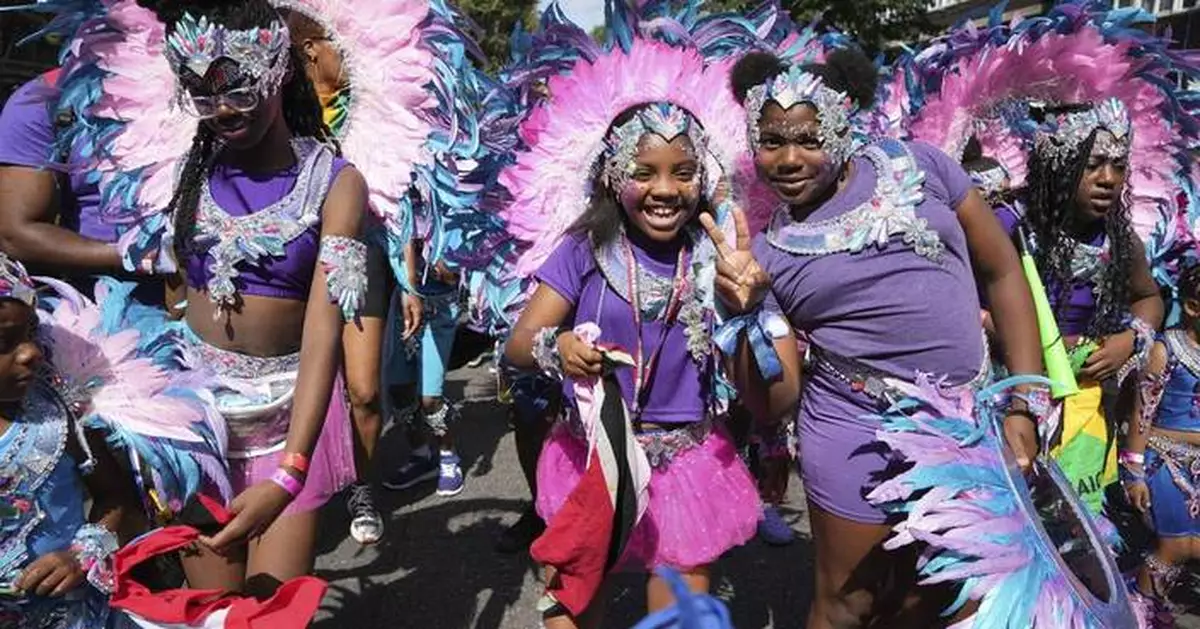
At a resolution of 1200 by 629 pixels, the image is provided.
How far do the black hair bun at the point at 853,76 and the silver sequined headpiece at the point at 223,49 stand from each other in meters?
1.33

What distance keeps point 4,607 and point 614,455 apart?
1343 mm

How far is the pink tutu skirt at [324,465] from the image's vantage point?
2383 millimetres

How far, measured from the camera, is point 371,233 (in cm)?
291

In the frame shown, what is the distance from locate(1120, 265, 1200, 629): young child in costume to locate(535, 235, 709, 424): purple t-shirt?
5.77 ft

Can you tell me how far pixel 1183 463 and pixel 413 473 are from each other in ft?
11.2

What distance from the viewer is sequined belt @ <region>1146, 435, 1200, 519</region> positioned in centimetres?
326

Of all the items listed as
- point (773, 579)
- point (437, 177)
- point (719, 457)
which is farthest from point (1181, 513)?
point (437, 177)

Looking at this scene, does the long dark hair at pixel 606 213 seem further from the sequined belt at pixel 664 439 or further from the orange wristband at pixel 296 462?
the orange wristband at pixel 296 462

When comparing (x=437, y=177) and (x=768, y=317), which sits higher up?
(x=437, y=177)

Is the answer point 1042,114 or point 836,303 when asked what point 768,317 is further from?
point 1042,114

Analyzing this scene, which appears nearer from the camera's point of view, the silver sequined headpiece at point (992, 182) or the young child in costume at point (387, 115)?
the young child in costume at point (387, 115)

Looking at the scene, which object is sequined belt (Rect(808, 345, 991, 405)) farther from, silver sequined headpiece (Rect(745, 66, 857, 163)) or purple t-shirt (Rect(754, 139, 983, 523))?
silver sequined headpiece (Rect(745, 66, 857, 163))

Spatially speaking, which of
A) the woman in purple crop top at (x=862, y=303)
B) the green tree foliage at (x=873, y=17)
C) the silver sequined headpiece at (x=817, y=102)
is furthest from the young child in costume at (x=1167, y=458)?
Result: the green tree foliage at (x=873, y=17)

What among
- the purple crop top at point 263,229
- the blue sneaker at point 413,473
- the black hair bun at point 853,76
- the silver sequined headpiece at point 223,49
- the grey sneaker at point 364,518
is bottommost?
the blue sneaker at point 413,473
